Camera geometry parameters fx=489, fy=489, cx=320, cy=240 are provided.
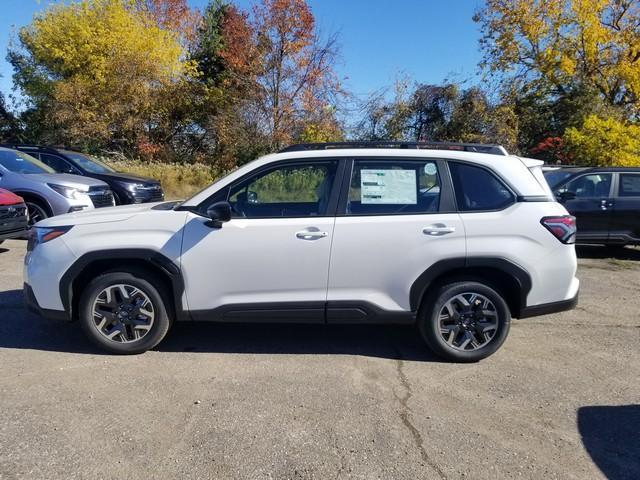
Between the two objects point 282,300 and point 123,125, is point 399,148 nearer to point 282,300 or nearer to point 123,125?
point 282,300

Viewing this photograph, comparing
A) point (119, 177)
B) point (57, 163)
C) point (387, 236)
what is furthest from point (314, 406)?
point (57, 163)

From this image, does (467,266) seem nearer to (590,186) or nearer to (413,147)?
(413,147)

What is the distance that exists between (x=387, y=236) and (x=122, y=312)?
2316mm

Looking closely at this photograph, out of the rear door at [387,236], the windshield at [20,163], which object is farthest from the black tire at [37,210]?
the rear door at [387,236]

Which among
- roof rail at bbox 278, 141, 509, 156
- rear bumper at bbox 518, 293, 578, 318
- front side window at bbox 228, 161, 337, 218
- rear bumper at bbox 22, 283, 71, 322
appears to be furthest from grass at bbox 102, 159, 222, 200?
rear bumper at bbox 518, 293, 578, 318

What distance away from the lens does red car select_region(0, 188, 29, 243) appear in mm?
7715

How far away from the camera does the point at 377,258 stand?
4.02 meters

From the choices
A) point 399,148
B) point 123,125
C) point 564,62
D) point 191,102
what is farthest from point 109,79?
point 399,148

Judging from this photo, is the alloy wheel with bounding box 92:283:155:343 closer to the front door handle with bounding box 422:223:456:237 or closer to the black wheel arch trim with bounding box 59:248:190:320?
the black wheel arch trim with bounding box 59:248:190:320

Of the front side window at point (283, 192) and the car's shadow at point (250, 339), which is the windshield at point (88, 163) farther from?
the front side window at point (283, 192)

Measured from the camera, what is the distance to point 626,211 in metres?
8.61

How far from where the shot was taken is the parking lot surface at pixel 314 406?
9.23ft

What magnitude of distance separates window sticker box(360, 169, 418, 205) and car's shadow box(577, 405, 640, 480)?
2053 mm

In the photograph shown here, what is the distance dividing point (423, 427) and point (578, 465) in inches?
35.5
